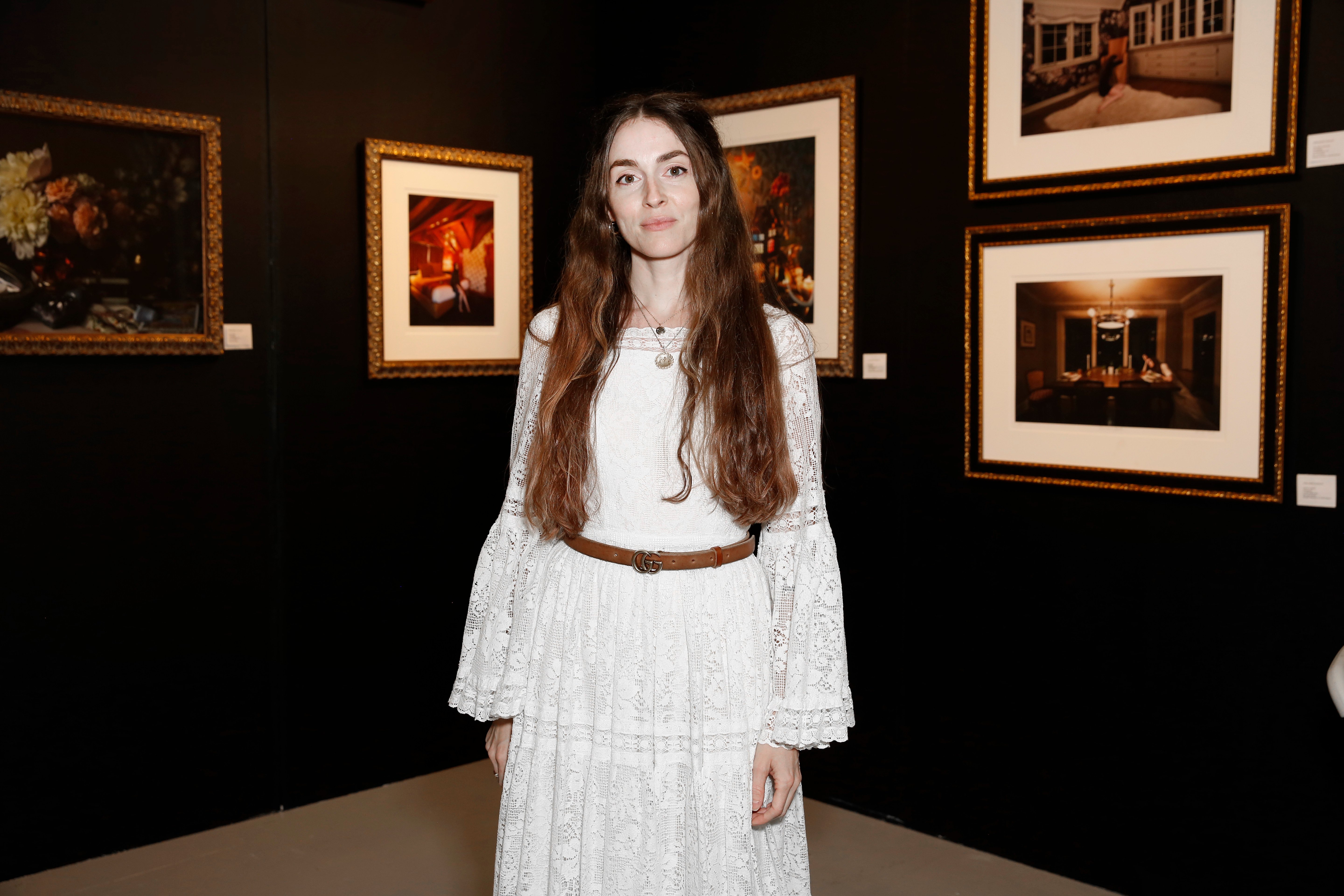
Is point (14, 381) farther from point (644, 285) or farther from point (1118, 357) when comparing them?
point (1118, 357)

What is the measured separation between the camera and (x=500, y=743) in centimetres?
240

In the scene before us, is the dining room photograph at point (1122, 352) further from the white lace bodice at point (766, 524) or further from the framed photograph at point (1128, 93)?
the white lace bodice at point (766, 524)

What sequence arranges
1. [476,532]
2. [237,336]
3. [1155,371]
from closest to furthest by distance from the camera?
1. [1155,371]
2. [237,336]
3. [476,532]

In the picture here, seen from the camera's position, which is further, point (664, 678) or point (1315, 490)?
point (1315, 490)

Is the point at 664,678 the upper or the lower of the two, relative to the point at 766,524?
lower

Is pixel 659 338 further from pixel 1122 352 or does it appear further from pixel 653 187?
pixel 1122 352

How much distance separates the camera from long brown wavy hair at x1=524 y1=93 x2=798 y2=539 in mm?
2213

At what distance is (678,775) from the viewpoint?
2191 mm

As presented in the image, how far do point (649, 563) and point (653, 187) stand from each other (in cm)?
72

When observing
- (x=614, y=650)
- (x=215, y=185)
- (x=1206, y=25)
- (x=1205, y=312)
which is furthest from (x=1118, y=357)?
(x=215, y=185)

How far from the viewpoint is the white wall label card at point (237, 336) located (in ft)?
13.9

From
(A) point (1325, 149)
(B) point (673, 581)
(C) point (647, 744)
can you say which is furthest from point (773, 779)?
Answer: (A) point (1325, 149)

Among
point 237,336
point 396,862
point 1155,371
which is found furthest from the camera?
point 237,336

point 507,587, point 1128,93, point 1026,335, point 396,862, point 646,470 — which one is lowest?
point 396,862
